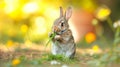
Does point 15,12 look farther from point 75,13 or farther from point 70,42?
point 70,42

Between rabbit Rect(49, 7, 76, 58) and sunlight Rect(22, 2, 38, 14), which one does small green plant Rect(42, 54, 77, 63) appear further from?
sunlight Rect(22, 2, 38, 14)

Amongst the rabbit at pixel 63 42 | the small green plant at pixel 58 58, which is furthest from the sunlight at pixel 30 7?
the small green plant at pixel 58 58

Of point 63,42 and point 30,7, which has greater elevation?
point 30,7

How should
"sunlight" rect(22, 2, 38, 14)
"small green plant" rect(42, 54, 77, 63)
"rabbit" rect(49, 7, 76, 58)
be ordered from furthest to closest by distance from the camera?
"sunlight" rect(22, 2, 38, 14)
"rabbit" rect(49, 7, 76, 58)
"small green plant" rect(42, 54, 77, 63)

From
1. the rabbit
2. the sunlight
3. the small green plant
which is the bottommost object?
the small green plant

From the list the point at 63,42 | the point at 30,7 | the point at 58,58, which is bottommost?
the point at 58,58

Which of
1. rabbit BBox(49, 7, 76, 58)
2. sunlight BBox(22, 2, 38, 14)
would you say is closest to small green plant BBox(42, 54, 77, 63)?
rabbit BBox(49, 7, 76, 58)

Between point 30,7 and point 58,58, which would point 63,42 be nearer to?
point 58,58

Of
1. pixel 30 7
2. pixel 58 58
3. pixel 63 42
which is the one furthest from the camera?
pixel 30 7

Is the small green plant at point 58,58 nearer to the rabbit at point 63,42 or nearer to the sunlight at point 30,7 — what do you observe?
the rabbit at point 63,42

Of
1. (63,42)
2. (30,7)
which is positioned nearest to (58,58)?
(63,42)

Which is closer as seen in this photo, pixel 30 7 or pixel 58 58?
pixel 58 58
